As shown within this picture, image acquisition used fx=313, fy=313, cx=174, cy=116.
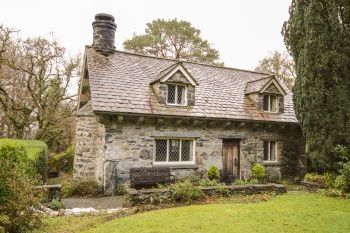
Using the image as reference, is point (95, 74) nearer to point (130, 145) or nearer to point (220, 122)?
point (130, 145)

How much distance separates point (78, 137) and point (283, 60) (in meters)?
27.1

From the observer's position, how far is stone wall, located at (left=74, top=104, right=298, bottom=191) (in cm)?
1371

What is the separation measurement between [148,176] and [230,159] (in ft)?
17.1

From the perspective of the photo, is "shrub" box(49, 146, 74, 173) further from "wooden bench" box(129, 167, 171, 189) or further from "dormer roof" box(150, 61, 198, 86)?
"dormer roof" box(150, 61, 198, 86)

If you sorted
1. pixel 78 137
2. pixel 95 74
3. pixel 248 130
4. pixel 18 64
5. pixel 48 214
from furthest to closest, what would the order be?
pixel 18 64
pixel 248 130
pixel 78 137
pixel 95 74
pixel 48 214

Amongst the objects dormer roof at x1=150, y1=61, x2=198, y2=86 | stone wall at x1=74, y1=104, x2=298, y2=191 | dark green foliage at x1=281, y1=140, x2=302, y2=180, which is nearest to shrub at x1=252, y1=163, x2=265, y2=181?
stone wall at x1=74, y1=104, x2=298, y2=191

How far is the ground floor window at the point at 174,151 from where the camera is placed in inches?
589

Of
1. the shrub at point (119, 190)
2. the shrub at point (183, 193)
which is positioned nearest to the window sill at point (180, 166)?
the shrub at point (119, 190)

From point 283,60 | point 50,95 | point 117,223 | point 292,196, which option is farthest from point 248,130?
point 283,60

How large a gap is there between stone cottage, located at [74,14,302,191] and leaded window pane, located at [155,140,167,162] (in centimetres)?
5

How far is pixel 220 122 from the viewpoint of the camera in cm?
1623

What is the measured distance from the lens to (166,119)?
1487 centimetres

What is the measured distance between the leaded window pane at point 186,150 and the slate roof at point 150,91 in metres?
1.55

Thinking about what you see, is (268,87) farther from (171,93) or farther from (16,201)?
(16,201)
